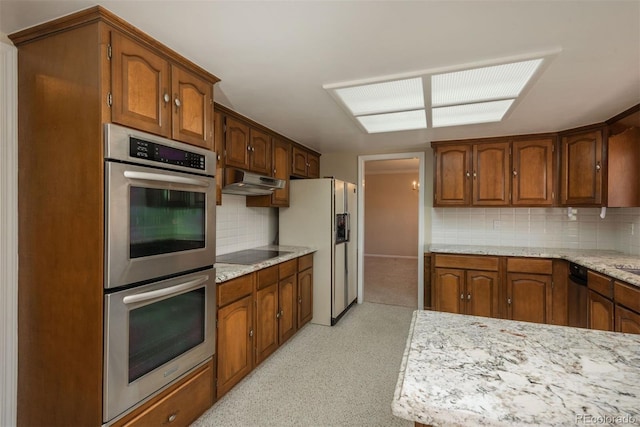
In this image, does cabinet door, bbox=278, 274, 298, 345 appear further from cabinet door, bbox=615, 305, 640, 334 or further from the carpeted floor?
cabinet door, bbox=615, 305, 640, 334

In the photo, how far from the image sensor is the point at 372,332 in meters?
3.26

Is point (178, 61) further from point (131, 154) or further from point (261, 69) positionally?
point (131, 154)

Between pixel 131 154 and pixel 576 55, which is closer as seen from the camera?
pixel 131 154

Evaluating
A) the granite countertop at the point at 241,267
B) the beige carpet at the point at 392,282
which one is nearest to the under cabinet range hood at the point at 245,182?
the granite countertop at the point at 241,267

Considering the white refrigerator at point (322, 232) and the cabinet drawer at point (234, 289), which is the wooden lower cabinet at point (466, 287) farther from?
the cabinet drawer at point (234, 289)

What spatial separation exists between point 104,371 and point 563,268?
3.76 m

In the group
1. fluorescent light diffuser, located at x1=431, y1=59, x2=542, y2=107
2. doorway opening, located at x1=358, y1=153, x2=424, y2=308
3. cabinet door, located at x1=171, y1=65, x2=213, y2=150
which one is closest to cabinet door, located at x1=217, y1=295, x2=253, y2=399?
cabinet door, located at x1=171, y1=65, x2=213, y2=150

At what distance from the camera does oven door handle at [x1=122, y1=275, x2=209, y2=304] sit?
A: 1.38 metres

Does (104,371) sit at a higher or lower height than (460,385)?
lower

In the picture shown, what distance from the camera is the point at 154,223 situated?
150 centimetres

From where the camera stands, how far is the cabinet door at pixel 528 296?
10.1 feet

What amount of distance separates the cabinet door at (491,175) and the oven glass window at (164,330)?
10.3ft

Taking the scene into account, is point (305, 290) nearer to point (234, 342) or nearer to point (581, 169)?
point (234, 342)

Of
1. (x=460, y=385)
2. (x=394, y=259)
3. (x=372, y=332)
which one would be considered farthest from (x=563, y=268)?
(x=394, y=259)
